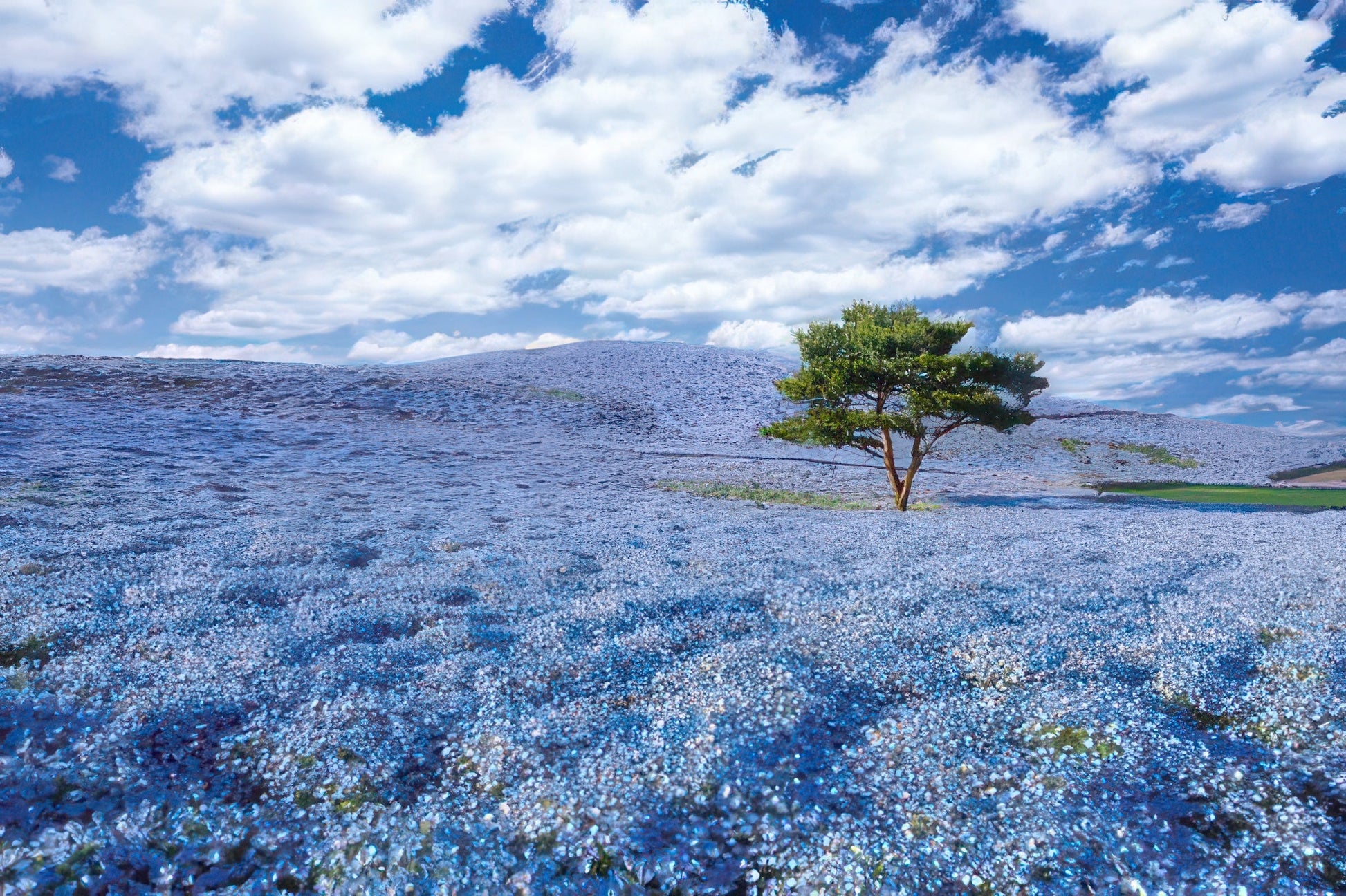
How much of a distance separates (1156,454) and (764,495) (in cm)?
2928

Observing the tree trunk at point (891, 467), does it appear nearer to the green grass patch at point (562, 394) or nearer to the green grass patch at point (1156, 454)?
the green grass patch at point (1156, 454)

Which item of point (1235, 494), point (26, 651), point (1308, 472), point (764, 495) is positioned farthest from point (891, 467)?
point (1308, 472)

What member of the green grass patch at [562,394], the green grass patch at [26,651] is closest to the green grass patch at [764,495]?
the green grass patch at [26,651]

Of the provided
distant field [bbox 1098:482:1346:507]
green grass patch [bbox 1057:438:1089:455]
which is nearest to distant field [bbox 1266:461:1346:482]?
distant field [bbox 1098:482:1346:507]

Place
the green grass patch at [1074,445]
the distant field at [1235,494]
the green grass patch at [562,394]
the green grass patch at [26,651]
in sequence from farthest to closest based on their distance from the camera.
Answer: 1. the green grass patch at [562,394]
2. the green grass patch at [1074,445]
3. the distant field at [1235,494]
4. the green grass patch at [26,651]

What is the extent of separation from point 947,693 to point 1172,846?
93.2 inches

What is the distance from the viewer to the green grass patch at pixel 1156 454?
39.8 metres

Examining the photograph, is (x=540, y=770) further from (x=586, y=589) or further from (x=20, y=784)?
Result: (x=586, y=589)

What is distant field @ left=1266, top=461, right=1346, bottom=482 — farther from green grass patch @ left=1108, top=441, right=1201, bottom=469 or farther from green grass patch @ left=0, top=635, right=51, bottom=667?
green grass patch @ left=0, top=635, right=51, bottom=667

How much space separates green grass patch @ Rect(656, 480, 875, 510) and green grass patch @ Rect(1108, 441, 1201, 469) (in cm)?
2464

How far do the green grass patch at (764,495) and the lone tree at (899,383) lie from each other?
76.4 inches

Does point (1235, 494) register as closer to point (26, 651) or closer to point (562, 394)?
point (562, 394)

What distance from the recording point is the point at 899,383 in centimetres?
2439

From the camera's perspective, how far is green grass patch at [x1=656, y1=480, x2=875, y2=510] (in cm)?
2427
